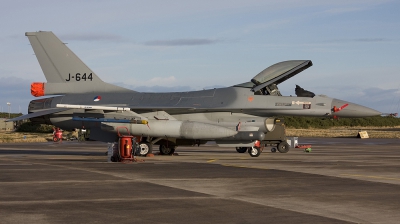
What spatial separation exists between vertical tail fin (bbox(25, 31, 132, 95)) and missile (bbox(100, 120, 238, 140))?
2.96 metres

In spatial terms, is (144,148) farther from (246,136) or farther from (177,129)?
(246,136)

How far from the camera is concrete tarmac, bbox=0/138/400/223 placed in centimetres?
854

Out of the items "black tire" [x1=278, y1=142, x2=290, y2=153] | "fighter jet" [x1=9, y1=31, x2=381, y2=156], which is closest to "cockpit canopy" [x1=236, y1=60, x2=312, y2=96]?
"fighter jet" [x1=9, y1=31, x2=381, y2=156]

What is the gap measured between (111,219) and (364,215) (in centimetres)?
350

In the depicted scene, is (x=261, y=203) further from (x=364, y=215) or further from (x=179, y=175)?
(x=179, y=175)

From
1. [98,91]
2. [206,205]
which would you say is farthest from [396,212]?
[98,91]

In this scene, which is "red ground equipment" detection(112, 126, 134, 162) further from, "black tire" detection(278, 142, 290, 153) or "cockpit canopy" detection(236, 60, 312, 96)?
"black tire" detection(278, 142, 290, 153)

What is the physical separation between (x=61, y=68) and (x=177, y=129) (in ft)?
19.4

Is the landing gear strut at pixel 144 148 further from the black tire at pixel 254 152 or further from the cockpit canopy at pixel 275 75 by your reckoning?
the cockpit canopy at pixel 275 75

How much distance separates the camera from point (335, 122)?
86438mm

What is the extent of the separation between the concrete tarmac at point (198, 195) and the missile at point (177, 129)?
17.7ft

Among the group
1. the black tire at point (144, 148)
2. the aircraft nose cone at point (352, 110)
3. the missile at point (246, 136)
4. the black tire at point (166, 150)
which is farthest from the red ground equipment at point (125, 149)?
the aircraft nose cone at point (352, 110)

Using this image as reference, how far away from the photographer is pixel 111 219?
8227mm

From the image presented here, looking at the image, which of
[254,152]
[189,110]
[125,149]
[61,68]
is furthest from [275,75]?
[61,68]
